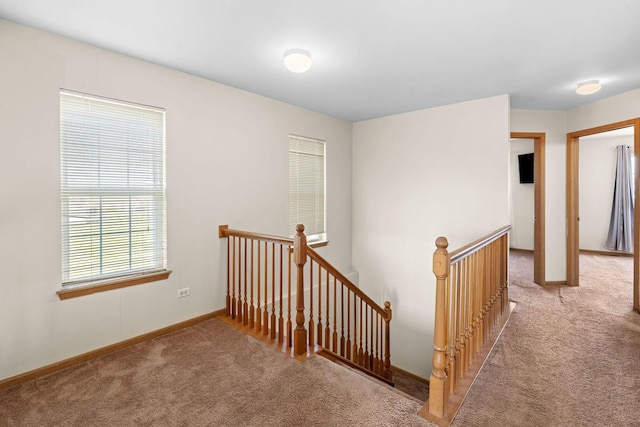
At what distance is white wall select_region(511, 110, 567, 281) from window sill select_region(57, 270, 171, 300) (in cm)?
485

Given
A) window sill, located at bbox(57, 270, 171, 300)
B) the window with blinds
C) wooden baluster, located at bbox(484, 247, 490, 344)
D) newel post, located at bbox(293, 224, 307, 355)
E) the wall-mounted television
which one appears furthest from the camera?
the wall-mounted television

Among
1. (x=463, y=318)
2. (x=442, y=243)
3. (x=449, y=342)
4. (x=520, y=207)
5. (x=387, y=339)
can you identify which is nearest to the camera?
(x=442, y=243)

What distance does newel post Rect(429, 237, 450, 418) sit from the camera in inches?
70.0

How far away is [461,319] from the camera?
213 centimetres

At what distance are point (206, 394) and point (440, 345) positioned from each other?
59.4 inches

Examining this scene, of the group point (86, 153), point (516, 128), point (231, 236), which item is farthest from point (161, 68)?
point (516, 128)

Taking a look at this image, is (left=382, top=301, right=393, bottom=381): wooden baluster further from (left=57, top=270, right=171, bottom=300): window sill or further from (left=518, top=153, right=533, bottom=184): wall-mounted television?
(left=518, top=153, right=533, bottom=184): wall-mounted television

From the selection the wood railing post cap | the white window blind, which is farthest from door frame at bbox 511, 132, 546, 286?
the white window blind

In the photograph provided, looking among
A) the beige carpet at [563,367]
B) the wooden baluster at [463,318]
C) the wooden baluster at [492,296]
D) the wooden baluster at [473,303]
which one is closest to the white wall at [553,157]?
the beige carpet at [563,367]

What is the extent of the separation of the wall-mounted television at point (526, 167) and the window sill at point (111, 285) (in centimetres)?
738

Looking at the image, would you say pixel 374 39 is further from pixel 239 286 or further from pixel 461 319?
pixel 239 286

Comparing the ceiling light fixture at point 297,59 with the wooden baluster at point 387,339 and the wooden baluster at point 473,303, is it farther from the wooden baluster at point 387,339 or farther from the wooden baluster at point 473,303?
the wooden baluster at point 387,339

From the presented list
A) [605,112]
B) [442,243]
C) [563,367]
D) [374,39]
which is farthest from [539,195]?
[442,243]

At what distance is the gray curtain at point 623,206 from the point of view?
20.6 ft
